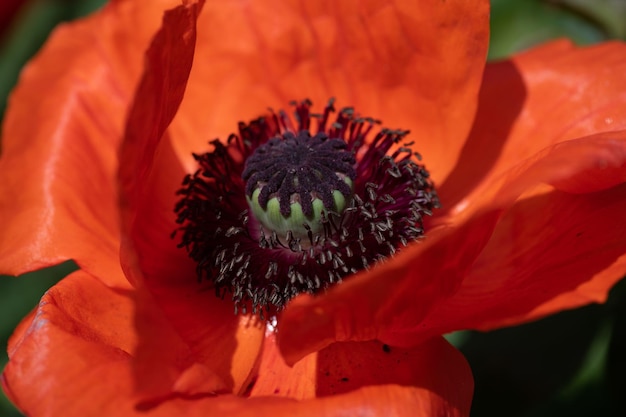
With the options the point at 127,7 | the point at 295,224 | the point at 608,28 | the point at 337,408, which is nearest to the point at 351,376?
the point at 337,408

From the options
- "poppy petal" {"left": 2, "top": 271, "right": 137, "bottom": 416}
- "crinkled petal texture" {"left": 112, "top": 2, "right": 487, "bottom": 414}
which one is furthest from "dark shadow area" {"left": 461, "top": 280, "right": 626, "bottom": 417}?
"poppy petal" {"left": 2, "top": 271, "right": 137, "bottom": 416}

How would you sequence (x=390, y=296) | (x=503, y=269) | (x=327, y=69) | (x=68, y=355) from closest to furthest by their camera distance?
(x=390, y=296), (x=68, y=355), (x=503, y=269), (x=327, y=69)

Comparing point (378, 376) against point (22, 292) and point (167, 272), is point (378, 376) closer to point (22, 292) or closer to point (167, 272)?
point (167, 272)

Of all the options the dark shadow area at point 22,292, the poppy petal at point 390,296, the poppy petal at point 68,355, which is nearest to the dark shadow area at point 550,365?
the poppy petal at point 390,296

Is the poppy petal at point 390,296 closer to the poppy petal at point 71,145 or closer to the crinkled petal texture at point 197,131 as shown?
the crinkled petal texture at point 197,131

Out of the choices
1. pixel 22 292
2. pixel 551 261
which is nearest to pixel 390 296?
pixel 551 261

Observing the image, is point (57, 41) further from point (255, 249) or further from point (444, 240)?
point (444, 240)
